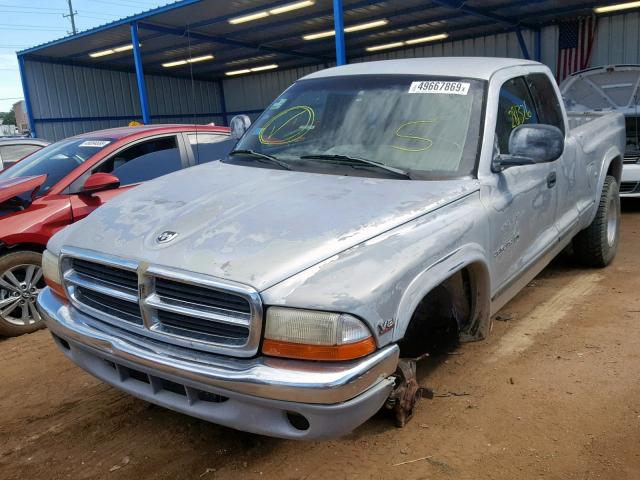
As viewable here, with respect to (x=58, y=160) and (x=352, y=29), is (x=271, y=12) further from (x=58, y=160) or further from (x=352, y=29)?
(x=58, y=160)

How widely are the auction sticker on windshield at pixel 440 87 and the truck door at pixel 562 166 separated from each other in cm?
90

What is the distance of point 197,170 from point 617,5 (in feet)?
49.4

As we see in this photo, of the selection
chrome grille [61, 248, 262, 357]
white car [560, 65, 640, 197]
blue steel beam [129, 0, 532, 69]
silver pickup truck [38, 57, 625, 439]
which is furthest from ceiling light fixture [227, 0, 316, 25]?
chrome grille [61, 248, 262, 357]

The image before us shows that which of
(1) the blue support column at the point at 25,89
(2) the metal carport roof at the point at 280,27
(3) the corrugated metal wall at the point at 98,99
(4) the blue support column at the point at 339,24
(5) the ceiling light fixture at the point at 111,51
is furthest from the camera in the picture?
(3) the corrugated metal wall at the point at 98,99

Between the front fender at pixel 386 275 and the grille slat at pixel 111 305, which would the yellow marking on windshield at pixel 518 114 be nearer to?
the front fender at pixel 386 275

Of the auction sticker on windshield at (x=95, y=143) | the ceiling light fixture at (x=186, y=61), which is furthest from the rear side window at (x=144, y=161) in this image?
the ceiling light fixture at (x=186, y=61)

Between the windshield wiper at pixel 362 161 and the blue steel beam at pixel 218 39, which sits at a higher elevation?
the blue steel beam at pixel 218 39

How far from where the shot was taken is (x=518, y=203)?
10.4 feet

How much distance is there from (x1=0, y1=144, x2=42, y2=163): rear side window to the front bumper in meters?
6.23

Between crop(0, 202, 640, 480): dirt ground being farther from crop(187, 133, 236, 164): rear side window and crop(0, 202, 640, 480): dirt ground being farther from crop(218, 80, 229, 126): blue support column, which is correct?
crop(218, 80, 229, 126): blue support column

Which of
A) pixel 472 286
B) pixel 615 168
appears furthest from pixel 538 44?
pixel 472 286

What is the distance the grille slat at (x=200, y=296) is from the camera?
6.75 ft

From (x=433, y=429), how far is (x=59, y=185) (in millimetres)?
3633

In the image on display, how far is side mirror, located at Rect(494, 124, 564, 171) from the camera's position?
2.95 m
